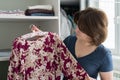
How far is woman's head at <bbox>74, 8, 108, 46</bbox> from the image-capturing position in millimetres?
1562

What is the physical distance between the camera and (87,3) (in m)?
2.21

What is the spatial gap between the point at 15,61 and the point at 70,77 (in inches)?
15.7

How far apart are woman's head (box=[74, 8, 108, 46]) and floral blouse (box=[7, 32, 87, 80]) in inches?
7.7

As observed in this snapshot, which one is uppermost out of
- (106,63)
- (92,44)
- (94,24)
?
(94,24)

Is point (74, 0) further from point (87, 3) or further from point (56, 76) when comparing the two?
point (56, 76)

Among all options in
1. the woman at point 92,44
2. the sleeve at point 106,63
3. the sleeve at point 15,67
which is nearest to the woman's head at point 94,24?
the woman at point 92,44

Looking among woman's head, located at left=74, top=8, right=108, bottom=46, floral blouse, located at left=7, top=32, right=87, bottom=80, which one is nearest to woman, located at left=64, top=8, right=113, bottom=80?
woman's head, located at left=74, top=8, right=108, bottom=46

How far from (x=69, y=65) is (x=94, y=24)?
0.33 meters

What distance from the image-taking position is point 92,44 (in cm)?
164

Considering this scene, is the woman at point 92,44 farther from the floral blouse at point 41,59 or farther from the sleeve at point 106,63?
the floral blouse at point 41,59

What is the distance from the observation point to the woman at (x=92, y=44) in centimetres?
157

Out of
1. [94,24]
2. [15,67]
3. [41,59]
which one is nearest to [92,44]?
[94,24]

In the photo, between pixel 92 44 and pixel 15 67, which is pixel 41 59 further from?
pixel 92 44

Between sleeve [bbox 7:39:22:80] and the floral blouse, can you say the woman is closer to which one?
the floral blouse
